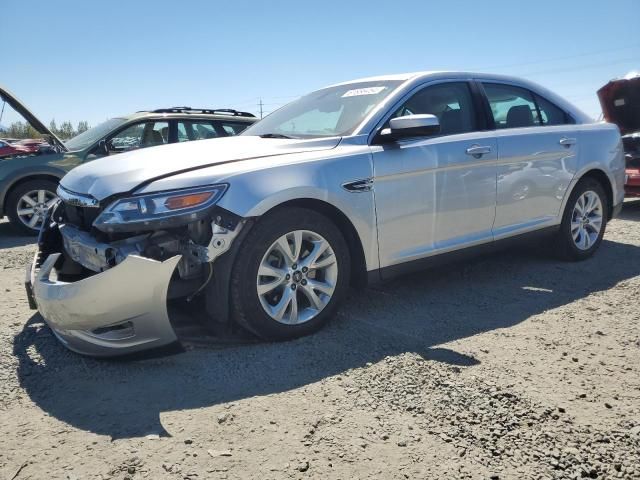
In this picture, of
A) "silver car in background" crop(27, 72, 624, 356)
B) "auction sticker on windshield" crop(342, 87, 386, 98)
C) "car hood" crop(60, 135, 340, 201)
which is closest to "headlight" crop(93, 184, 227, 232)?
"silver car in background" crop(27, 72, 624, 356)

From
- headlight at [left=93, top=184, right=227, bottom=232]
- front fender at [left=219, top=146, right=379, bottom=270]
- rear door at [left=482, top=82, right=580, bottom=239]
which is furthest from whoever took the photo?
rear door at [left=482, top=82, right=580, bottom=239]

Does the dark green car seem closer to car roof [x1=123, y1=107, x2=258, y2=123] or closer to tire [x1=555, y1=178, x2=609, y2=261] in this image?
car roof [x1=123, y1=107, x2=258, y2=123]

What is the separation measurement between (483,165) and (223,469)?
2.98 m

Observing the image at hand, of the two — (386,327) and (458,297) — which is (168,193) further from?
(458,297)

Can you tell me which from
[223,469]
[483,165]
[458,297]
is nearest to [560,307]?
[458,297]

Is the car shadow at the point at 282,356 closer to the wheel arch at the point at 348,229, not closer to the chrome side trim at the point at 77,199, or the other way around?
the wheel arch at the point at 348,229

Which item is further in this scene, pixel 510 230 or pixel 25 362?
pixel 510 230

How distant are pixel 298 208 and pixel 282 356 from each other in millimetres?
874

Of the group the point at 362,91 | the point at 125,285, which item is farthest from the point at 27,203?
the point at 125,285

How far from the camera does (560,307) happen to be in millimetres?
3879

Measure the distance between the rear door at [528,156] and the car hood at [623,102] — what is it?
167 inches

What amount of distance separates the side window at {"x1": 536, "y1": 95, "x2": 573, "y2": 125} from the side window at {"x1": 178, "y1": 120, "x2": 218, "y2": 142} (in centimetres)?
451

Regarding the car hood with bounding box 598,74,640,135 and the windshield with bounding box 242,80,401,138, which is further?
the car hood with bounding box 598,74,640,135

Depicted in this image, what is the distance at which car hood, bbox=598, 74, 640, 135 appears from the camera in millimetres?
8281
